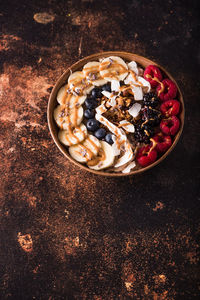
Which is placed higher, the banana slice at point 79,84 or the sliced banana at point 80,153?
the banana slice at point 79,84

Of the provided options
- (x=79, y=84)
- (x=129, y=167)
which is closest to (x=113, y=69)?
(x=79, y=84)

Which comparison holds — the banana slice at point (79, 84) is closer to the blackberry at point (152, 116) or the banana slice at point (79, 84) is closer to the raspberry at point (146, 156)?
the blackberry at point (152, 116)

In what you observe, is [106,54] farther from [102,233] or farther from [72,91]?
[102,233]

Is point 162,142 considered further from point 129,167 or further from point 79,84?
point 79,84

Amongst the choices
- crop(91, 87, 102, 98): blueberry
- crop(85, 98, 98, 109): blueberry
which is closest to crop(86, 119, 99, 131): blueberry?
crop(85, 98, 98, 109): blueberry

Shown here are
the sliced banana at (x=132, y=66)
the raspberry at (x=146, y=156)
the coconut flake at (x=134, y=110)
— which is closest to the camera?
the raspberry at (x=146, y=156)

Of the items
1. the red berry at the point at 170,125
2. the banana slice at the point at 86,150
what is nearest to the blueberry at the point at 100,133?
the banana slice at the point at 86,150
